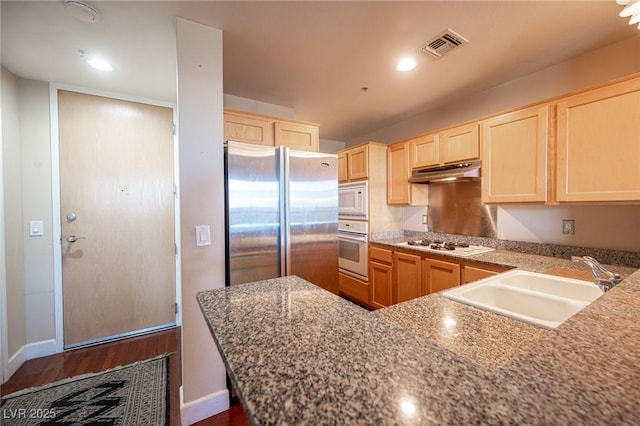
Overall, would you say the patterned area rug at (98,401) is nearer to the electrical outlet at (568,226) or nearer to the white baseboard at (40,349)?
the white baseboard at (40,349)

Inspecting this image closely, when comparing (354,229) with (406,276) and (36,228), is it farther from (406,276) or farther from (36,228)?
(36,228)

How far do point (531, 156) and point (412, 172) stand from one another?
1.13 m

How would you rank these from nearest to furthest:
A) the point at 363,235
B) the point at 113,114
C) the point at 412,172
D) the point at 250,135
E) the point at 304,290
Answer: the point at 304,290, the point at 250,135, the point at 113,114, the point at 412,172, the point at 363,235

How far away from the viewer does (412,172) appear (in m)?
2.93

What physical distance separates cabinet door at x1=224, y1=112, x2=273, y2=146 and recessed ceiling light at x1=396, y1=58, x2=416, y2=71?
1.20 metres

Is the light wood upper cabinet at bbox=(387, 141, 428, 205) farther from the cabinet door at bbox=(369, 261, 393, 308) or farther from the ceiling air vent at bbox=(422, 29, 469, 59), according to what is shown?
the ceiling air vent at bbox=(422, 29, 469, 59)

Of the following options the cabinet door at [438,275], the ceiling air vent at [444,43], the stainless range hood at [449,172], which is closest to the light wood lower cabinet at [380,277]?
the cabinet door at [438,275]

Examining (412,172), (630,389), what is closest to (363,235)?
(412,172)

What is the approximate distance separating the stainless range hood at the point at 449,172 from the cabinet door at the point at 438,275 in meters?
0.87

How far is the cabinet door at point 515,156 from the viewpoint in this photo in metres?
1.92

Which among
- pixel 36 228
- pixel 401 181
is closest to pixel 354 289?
pixel 401 181

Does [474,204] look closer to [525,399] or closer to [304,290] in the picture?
[304,290]

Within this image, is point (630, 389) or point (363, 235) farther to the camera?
point (363, 235)

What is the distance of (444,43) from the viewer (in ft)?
5.82
